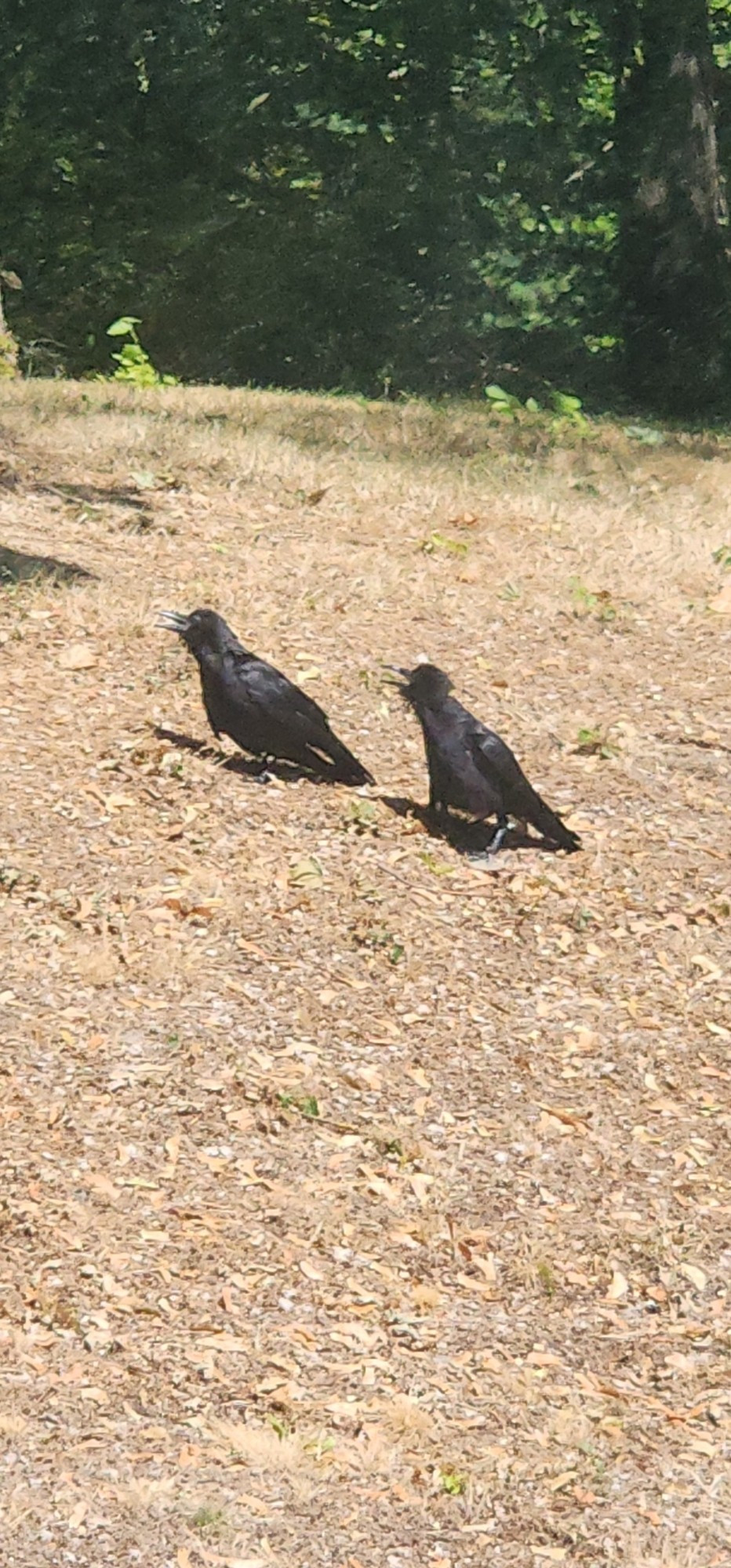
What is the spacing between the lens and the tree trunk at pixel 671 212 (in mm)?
14461

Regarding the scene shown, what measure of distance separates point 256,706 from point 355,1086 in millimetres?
1600

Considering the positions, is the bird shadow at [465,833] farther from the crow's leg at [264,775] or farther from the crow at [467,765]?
the crow's leg at [264,775]

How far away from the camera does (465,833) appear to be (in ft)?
21.7

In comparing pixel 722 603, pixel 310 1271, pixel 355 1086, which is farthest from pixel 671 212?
pixel 310 1271

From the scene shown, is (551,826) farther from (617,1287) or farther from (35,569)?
(35,569)

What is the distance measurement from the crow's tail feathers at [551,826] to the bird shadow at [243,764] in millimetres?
704

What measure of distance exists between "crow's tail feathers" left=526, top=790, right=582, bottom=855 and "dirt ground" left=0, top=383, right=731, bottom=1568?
0.08 metres

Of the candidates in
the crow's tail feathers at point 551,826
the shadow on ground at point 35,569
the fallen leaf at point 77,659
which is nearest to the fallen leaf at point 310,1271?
the crow's tail feathers at point 551,826

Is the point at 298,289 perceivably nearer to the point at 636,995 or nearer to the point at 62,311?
the point at 62,311

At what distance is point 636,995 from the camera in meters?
6.09

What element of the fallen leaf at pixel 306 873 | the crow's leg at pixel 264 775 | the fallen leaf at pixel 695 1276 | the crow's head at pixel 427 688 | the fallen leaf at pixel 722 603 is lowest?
the fallen leaf at pixel 695 1276

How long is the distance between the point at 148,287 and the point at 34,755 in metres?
9.20

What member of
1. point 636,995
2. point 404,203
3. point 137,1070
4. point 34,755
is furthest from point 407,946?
point 404,203

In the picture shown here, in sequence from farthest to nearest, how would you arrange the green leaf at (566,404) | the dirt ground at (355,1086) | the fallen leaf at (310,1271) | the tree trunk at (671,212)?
the tree trunk at (671,212)
the green leaf at (566,404)
the fallen leaf at (310,1271)
the dirt ground at (355,1086)
